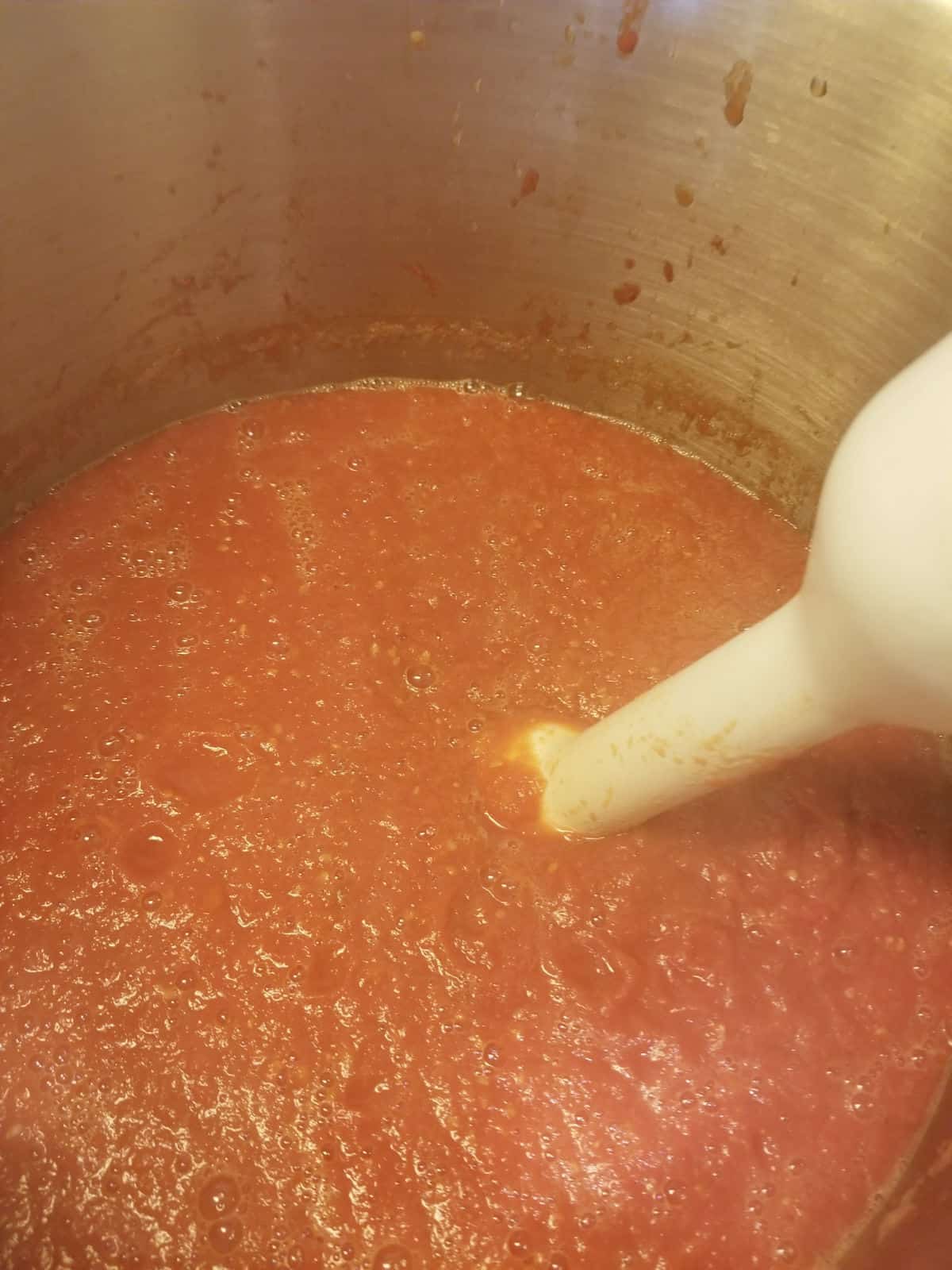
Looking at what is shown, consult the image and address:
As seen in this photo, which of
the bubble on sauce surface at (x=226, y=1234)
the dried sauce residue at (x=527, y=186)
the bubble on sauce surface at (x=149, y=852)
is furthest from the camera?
the dried sauce residue at (x=527, y=186)

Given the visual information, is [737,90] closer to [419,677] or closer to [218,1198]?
[419,677]

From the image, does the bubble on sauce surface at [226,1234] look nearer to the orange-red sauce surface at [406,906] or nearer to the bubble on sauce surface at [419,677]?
the orange-red sauce surface at [406,906]

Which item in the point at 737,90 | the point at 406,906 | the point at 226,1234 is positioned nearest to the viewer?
the point at 226,1234

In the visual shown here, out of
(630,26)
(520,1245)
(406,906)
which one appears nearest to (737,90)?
(630,26)

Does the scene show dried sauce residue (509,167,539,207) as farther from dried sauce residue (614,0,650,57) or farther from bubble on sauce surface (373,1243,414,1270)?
bubble on sauce surface (373,1243,414,1270)

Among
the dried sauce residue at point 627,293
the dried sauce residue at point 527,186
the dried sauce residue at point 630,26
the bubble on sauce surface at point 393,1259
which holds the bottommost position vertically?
the bubble on sauce surface at point 393,1259

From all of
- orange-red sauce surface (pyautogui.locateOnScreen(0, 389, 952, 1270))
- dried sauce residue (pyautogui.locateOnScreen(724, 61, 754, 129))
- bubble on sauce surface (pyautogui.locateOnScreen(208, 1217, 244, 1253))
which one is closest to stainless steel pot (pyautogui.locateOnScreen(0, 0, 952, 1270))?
dried sauce residue (pyautogui.locateOnScreen(724, 61, 754, 129))

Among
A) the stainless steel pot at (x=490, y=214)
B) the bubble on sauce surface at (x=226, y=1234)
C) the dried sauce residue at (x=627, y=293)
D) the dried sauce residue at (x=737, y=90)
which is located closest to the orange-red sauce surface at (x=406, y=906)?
the bubble on sauce surface at (x=226, y=1234)
